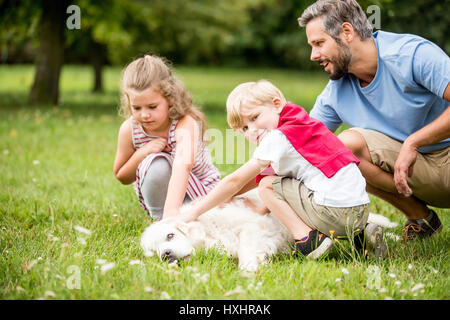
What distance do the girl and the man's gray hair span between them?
106 cm

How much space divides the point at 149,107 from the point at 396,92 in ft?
5.43

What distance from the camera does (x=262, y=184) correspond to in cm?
297

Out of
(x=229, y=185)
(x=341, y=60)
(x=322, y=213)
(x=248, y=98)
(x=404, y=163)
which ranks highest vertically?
(x=341, y=60)

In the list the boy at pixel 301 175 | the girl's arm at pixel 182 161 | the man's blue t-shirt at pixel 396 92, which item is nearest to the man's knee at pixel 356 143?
the man's blue t-shirt at pixel 396 92

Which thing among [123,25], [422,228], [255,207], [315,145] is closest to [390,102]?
[315,145]

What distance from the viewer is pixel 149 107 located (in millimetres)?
3262

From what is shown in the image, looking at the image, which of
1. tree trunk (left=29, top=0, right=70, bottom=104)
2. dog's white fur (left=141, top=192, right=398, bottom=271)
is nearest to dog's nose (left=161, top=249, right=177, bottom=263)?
dog's white fur (left=141, top=192, right=398, bottom=271)

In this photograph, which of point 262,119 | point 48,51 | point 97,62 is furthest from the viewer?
point 97,62

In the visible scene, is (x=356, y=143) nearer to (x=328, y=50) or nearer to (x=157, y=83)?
(x=328, y=50)

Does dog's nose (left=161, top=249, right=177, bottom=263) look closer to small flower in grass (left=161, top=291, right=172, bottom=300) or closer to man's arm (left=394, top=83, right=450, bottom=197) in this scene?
small flower in grass (left=161, top=291, right=172, bottom=300)

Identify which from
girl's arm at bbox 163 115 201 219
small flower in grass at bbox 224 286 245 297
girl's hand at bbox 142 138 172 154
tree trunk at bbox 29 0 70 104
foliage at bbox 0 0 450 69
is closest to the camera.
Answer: small flower in grass at bbox 224 286 245 297

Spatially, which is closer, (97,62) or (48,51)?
(48,51)

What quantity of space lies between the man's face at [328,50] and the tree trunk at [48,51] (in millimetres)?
8911

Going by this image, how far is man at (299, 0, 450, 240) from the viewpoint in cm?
294
